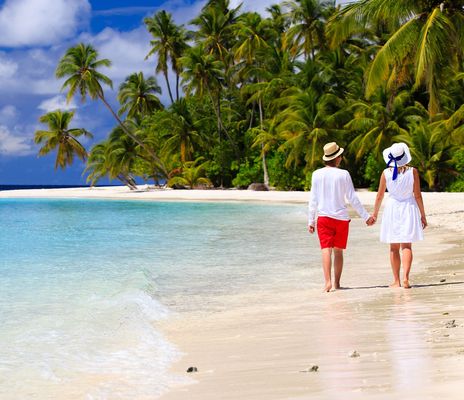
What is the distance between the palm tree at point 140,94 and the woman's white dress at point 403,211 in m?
45.5

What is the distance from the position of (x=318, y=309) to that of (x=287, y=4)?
1469 inches

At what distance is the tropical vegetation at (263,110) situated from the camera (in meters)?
30.4

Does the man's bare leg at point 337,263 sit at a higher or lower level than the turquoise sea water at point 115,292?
higher

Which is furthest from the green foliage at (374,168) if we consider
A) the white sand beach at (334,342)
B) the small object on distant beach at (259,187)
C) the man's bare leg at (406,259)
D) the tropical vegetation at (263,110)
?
the man's bare leg at (406,259)

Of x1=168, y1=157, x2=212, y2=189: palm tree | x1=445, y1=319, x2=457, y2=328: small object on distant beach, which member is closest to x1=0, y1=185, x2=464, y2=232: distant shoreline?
x1=168, y1=157, x2=212, y2=189: palm tree

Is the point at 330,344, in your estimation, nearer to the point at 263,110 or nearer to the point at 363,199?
the point at 363,199

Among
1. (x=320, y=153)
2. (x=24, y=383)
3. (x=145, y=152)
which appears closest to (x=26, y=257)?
(x=24, y=383)

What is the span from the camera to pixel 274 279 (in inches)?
307

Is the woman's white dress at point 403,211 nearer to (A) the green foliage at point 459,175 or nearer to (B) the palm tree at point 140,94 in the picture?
(A) the green foliage at point 459,175

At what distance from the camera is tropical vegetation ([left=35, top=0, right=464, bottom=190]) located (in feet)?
99.7

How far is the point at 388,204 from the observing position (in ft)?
20.2

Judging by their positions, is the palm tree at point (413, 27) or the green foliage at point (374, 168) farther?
the green foliage at point (374, 168)

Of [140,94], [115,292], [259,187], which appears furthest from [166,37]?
[115,292]

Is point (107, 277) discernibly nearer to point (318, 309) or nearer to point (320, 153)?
point (318, 309)
